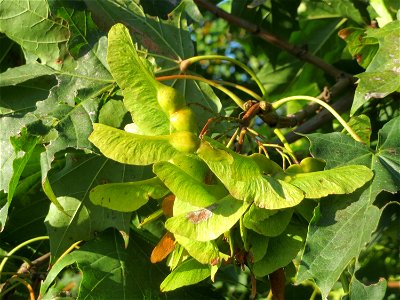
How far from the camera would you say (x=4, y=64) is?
73.0 inches

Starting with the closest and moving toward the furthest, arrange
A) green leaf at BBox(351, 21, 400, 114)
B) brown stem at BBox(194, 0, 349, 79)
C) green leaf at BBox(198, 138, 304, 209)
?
green leaf at BBox(198, 138, 304, 209) < green leaf at BBox(351, 21, 400, 114) < brown stem at BBox(194, 0, 349, 79)

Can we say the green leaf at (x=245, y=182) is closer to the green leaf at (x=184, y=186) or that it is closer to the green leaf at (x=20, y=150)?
the green leaf at (x=184, y=186)

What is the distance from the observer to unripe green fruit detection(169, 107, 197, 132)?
1154 millimetres

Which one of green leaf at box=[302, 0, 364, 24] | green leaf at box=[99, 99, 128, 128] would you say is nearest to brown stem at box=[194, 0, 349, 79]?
green leaf at box=[302, 0, 364, 24]

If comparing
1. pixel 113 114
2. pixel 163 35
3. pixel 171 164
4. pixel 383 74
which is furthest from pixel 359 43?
pixel 171 164

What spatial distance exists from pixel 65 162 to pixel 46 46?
0.25m

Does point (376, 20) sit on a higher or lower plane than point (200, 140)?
lower

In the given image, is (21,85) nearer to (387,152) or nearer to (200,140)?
(200,140)

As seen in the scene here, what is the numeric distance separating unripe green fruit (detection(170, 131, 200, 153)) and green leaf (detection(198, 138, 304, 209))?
0.02 m

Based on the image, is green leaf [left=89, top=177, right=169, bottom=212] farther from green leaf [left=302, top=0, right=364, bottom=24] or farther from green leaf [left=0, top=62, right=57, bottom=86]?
green leaf [left=302, top=0, right=364, bottom=24]

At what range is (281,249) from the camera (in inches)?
46.3

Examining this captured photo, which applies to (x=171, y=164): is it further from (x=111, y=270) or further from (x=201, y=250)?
(x=111, y=270)

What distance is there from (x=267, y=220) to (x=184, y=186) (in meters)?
0.14

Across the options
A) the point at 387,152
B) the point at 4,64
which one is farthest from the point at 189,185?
the point at 4,64
